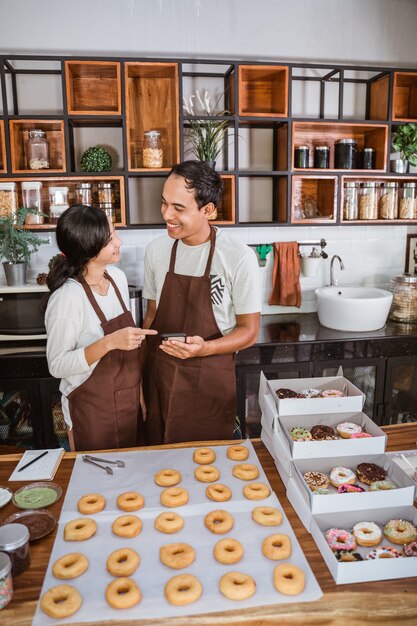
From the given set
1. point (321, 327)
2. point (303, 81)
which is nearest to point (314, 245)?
point (321, 327)

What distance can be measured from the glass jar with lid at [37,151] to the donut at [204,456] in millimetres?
2275

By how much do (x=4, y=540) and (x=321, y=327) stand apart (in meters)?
2.63

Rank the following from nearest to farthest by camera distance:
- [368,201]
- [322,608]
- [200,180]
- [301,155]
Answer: [322,608] < [200,180] < [301,155] < [368,201]

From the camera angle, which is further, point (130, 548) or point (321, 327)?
point (321, 327)

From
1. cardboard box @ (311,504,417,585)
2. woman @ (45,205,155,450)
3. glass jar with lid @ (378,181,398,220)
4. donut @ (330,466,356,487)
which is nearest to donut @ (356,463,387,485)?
donut @ (330,466,356,487)

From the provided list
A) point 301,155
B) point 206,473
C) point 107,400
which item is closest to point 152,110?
point 301,155

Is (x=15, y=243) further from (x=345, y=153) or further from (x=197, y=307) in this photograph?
(x=345, y=153)

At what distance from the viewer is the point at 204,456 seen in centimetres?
164

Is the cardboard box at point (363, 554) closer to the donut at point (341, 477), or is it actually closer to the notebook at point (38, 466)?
the donut at point (341, 477)

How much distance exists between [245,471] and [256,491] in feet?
0.37

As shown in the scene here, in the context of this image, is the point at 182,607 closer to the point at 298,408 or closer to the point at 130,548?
the point at 130,548

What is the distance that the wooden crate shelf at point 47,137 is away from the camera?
3125 millimetres

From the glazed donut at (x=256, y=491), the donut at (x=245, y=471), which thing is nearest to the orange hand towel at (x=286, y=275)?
the donut at (x=245, y=471)

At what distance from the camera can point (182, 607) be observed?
1088 millimetres
